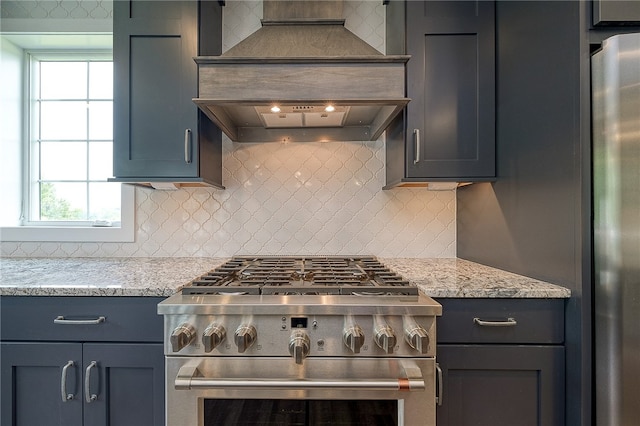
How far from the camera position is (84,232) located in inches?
76.7

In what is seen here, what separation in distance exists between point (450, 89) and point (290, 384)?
4.58ft

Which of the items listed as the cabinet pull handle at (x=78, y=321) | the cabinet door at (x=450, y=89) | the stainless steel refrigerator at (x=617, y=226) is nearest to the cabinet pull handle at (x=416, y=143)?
the cabinet door at (x=450, y=89)

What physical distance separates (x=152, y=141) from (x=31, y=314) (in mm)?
832

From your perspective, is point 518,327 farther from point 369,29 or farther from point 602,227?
point 369,29

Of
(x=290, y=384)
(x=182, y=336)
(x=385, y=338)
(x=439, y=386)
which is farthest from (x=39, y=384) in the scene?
(x=439, y=386)

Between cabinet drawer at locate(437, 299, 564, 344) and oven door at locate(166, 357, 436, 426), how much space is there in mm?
179

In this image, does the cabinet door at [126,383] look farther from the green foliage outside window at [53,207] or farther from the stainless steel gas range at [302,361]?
the green foliage outside window at [53,207]

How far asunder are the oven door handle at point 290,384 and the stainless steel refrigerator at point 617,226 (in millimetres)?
596

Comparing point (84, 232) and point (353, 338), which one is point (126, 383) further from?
point (84, 232)

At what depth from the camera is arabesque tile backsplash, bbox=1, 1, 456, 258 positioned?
6.49 feet

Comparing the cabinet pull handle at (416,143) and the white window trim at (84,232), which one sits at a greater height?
the cabinet pull handle at (416,143)

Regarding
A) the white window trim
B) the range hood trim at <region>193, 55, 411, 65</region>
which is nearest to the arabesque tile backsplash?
the white window trim

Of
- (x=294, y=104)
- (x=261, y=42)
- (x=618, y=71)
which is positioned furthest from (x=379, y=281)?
(x=261, y=42)

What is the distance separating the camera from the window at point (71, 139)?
6.84ft
